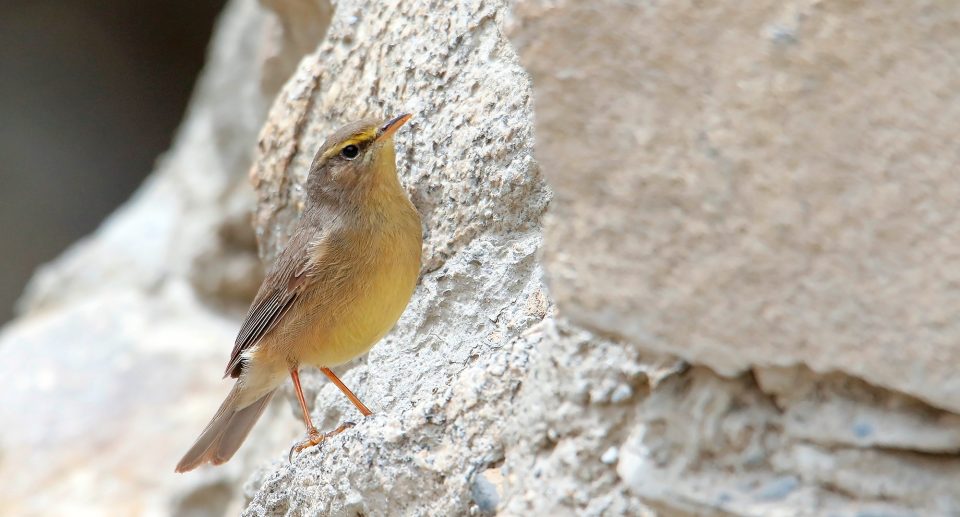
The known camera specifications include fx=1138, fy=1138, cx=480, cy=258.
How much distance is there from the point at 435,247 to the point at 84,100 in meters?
10.3

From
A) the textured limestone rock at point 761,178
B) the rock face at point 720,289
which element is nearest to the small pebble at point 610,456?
the rock face at point 720,289

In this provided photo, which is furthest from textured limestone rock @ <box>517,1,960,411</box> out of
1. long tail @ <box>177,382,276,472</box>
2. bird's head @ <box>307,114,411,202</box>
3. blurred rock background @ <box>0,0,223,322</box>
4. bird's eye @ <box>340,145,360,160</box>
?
blurred rock background @ <box>0,0,223,322</box>

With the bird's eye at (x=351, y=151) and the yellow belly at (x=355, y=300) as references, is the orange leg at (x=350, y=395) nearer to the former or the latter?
the yellow belly at (x=355, y=300)

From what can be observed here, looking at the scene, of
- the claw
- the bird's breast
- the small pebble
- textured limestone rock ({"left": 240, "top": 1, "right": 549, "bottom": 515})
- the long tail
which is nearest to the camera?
the small pebble

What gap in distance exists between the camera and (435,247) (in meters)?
4.11

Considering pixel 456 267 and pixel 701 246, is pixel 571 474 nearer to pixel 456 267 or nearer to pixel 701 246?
Result: pixel 701 246

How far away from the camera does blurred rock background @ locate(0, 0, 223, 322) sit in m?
12.8

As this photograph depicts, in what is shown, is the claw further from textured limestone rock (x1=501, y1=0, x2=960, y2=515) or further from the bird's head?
textured limestone rock (x1=501, y1=0, x2=960, y2=515)

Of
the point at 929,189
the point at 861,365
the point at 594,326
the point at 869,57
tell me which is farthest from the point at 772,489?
the point at 869,57

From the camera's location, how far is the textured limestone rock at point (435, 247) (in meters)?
2.93

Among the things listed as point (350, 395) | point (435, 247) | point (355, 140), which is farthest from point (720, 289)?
point (355, 140)

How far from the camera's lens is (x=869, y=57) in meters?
2.06

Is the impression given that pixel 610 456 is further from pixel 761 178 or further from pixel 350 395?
pixel 350 395

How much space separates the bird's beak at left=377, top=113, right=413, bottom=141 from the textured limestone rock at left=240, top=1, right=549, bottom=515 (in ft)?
0.35
